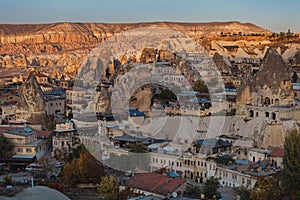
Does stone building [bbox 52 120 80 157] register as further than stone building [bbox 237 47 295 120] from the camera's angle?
No

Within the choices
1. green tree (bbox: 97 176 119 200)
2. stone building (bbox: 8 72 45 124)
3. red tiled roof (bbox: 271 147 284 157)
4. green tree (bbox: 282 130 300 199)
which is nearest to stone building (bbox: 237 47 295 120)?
red tiled roof (bbox: 271 147 284 157)

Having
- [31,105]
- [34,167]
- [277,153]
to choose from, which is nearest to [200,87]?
[31,105]

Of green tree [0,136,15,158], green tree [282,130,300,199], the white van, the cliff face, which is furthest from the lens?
the cliff face

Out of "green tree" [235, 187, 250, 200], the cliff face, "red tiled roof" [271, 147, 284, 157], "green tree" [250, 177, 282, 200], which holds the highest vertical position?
the cliff face

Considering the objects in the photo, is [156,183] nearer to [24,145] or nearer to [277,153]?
[277,153]

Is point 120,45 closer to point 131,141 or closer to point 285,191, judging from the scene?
point 131,141

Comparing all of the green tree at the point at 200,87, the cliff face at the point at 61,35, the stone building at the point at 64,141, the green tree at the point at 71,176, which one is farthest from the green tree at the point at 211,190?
the cliff face at the point at 61,35

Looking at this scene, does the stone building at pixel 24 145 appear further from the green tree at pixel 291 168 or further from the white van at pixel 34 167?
the green tree at pixel 291 168

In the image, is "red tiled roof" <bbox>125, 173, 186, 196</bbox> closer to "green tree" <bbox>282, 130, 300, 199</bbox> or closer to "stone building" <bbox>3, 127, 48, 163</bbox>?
"green tree" <bbox>282, 130, 300, 199</bbox>
